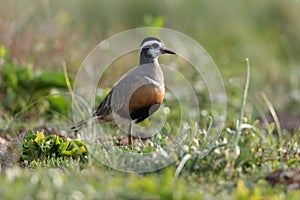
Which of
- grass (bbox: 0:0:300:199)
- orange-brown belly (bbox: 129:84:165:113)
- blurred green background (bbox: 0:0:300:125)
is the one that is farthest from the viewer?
blurred green background (bbox: 0:0:300:125)

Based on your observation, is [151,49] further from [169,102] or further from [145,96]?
[169,102]

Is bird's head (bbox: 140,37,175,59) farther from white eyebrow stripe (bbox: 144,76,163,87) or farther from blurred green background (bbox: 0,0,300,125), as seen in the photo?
blurred green background (bbox: 0,0,300,125)

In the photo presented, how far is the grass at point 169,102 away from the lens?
15.1 feet

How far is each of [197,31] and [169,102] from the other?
3.88m

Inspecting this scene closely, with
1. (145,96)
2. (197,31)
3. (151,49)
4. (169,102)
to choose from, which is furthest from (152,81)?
(197,31)

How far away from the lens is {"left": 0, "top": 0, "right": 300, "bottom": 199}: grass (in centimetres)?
462

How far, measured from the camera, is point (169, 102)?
8766mm

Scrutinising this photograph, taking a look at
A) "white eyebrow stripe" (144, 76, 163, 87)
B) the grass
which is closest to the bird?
"white eyebrow stripe" (144, 76, 163, 87)

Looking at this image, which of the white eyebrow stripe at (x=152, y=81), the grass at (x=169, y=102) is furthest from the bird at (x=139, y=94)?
the grass at (x=169, y=102)

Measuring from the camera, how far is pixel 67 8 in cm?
1209

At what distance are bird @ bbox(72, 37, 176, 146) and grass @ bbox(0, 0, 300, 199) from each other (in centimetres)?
23

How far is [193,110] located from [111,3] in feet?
17.5

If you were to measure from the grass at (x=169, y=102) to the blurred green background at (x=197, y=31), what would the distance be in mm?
21

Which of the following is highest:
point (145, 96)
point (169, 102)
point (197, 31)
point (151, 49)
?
point (197, 31)
